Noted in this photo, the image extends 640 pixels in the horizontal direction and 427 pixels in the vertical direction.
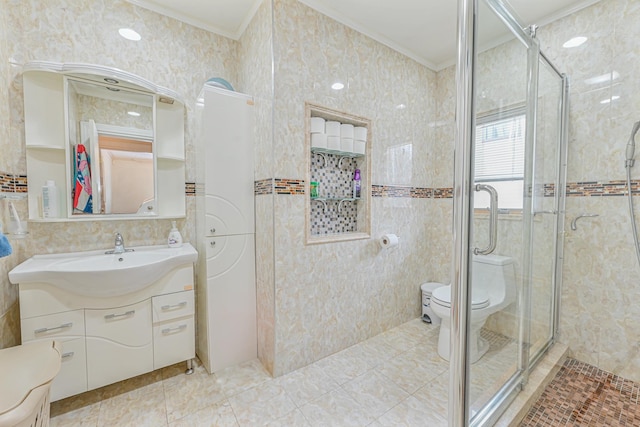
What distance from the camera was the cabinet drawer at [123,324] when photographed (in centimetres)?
143

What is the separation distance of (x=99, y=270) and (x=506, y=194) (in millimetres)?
2123

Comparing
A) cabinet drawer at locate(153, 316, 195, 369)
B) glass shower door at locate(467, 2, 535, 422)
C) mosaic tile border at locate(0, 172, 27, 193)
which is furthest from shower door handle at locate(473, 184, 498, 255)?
mosaic tile border at locate(0, 172, 27, 193)

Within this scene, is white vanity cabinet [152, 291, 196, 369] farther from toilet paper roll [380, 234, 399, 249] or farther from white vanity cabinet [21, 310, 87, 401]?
toilet paper roll [380, 234, 399, 249]

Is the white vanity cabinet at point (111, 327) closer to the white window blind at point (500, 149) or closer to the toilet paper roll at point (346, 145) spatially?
the toilet paper roll at point (346, 145)

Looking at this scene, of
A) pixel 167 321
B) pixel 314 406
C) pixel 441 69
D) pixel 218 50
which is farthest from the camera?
pixel 441 69

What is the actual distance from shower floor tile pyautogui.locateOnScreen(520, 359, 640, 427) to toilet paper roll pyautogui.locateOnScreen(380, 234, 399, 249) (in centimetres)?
125

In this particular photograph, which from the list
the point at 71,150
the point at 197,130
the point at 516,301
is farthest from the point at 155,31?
the point at 516,301

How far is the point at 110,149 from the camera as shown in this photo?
1.69 meters

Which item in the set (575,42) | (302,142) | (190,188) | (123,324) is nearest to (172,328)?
(123,324)

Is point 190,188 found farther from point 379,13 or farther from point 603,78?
point 603,78

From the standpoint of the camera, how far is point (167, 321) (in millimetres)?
1643

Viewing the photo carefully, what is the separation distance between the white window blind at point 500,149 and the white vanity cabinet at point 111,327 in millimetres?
1750

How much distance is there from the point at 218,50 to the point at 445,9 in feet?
5.68

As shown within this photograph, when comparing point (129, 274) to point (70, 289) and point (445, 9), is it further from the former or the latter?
point (445, 9)
